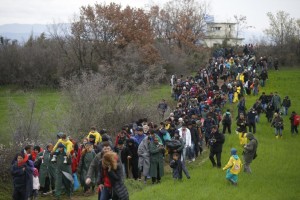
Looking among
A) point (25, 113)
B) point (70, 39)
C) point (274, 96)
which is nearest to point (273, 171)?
point (274, 96)

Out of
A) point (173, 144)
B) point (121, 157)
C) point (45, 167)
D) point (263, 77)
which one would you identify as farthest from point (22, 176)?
point (263, 77)

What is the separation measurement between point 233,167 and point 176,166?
2.06 meters

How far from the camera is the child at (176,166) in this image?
600 inches

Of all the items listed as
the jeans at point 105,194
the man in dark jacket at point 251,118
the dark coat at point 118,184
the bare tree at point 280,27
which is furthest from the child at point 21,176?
the bare tree at point 280,27

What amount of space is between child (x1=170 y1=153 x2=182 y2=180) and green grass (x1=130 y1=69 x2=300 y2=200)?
258mm

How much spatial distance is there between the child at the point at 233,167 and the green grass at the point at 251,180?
0.26m

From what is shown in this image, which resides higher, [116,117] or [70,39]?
[70,39]

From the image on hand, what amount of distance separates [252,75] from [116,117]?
16504 mm

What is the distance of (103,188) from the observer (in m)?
9.19

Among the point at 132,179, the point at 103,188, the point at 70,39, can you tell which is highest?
the point at 70,39

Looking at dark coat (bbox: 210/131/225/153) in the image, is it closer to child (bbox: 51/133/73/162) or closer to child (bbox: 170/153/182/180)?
child (bbox: 170/153/182/180)

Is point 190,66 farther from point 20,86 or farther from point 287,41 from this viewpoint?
point 20,86

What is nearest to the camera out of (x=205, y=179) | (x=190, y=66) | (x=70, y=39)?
(x=205, y=179)

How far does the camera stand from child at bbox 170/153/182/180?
1525cm
